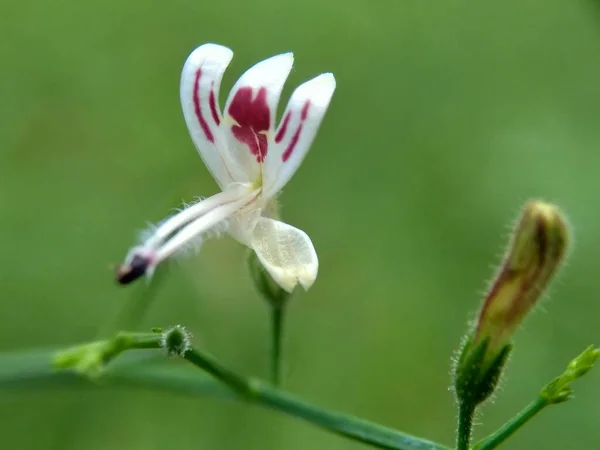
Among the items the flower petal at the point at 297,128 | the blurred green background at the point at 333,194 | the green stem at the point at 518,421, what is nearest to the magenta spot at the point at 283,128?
the flower petal at the point at 297,128

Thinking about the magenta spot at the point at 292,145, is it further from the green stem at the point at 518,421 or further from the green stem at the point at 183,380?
the green stem at the point at 518,421

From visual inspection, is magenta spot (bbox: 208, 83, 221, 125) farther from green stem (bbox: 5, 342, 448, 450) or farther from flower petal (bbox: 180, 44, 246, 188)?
green stem (bbox: 5, 342, 448, 450)

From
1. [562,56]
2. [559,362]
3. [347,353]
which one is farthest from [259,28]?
[559,362]

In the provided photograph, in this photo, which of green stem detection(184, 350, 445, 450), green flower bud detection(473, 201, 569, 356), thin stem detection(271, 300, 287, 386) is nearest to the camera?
green flower bud detection(473, 201, 569, 356)

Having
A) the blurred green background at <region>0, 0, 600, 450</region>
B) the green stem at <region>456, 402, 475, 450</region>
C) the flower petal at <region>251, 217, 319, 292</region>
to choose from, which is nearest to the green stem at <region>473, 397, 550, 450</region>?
the green stem at <region>456, 402, 475, 450</region>

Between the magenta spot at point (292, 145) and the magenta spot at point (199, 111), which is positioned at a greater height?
the magenta spot at point (199, 111)

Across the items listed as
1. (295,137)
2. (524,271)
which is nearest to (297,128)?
(295,137)

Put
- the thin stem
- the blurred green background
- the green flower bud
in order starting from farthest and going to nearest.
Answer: the blurred green background < the thin stem < the green flower bud

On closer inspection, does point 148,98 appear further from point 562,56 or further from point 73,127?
point 562,56

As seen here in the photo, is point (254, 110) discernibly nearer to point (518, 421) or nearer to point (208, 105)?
point (208, 105)
